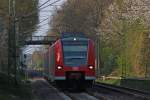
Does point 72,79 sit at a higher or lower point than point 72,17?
lower

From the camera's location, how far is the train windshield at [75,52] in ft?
117

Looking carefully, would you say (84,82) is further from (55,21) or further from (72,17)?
(55,21)

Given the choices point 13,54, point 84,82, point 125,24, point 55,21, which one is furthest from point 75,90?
point 55,21

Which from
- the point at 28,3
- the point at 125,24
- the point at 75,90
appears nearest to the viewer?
the point at 75,90

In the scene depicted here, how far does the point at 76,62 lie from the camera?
35.8 metres

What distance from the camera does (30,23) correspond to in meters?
63.1

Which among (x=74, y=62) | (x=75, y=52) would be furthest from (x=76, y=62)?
(x=75, y=52)

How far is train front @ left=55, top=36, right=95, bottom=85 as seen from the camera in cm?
3572

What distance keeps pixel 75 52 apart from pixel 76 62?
673 mm

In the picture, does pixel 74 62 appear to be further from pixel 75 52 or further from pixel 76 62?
pixel 75 52

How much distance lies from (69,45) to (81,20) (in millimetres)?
48524

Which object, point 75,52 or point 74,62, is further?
point 75,52

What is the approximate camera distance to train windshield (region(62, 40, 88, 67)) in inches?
1410

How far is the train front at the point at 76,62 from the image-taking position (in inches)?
1406
